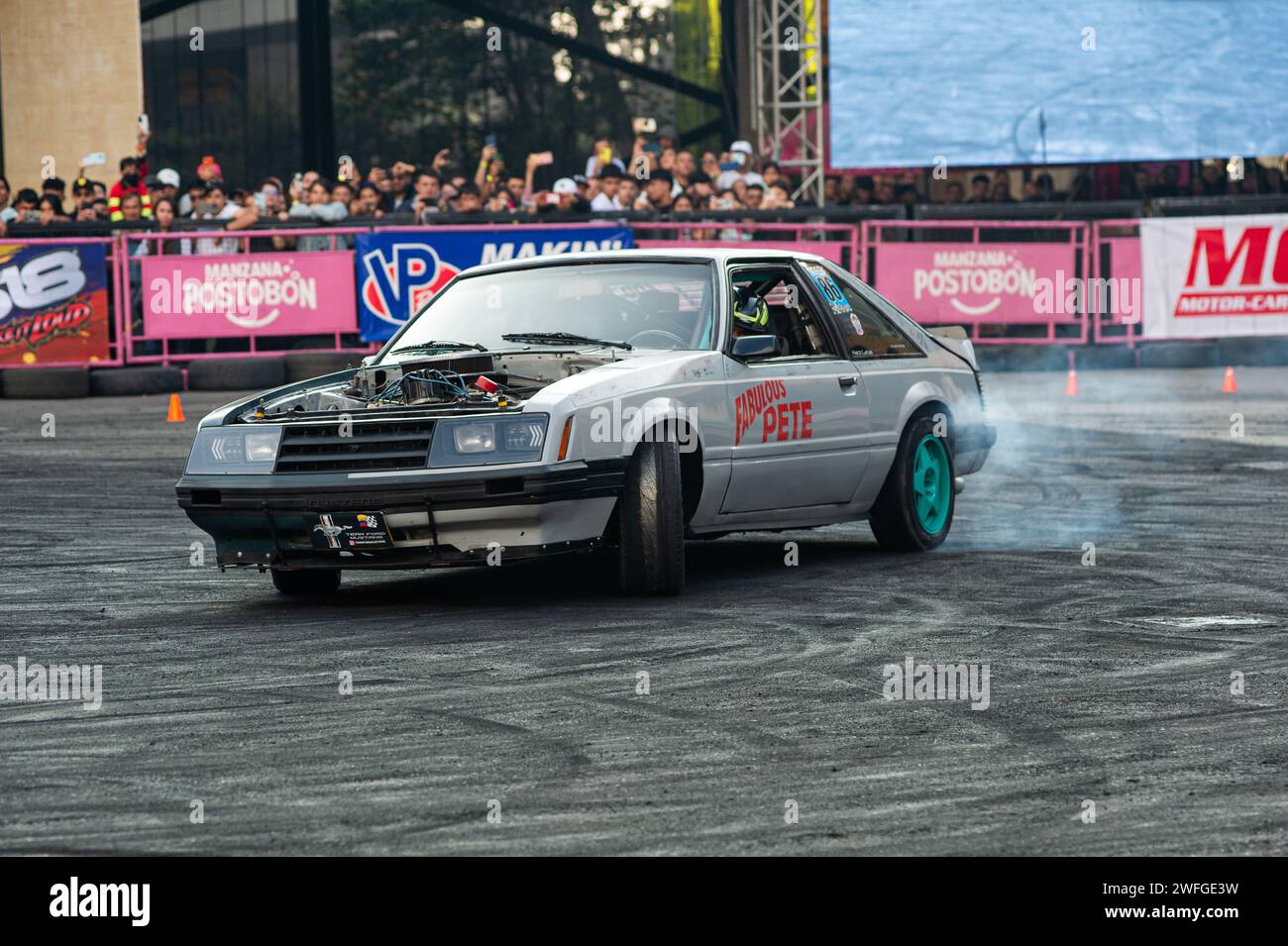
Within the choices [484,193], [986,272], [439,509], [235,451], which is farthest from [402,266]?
[439,509]

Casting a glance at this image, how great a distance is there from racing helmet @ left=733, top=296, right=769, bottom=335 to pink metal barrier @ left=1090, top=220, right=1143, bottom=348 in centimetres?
1313

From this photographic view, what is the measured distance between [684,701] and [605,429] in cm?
187

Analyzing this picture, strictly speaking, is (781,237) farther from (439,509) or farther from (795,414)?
(439,509)

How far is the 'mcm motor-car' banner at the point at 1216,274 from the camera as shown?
21562 mm

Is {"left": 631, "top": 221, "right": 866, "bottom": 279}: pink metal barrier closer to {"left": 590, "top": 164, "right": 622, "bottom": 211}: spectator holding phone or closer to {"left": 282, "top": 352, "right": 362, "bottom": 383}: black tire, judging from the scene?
{"left": 590, "top": 164, "right": 622, "bottom": 211}: spectator holding phone

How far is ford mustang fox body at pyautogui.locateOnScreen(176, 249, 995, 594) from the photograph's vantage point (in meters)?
7.79

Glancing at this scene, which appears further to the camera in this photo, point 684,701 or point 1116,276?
point 1116,276

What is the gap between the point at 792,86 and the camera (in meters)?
27.0

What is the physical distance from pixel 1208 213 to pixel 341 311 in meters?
9.32

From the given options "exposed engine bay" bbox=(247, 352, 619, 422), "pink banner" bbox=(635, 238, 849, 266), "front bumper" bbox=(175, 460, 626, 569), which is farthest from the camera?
"pink banner" bbox=(635, 238, 849, 266)

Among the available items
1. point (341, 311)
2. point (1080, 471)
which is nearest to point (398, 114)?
point (341, 311)

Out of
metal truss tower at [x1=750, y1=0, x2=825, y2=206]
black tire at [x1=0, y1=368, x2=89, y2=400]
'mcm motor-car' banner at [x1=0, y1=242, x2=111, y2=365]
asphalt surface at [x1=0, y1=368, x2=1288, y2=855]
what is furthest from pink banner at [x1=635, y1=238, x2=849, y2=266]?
asphalt surface at [x1=0, y1=368, x2=1288, y2=855]

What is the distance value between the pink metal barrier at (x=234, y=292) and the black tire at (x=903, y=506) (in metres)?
11.3

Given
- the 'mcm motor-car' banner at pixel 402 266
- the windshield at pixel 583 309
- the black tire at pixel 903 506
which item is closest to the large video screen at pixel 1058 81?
the 'mcm motor-car' banner at pixel 402 266
